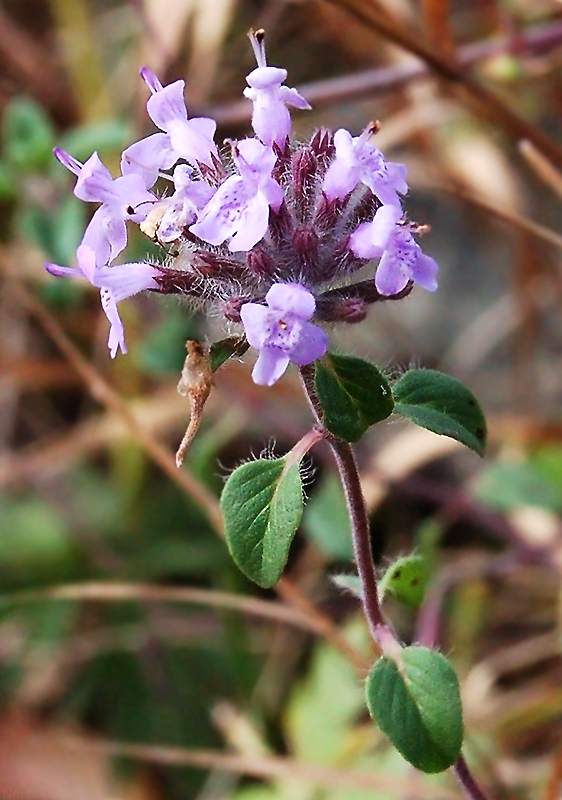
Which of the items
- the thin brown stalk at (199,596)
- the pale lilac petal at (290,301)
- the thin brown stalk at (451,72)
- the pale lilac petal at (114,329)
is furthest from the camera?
the thin brown stalk at (451,72)

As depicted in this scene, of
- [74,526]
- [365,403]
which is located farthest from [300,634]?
[365,403]

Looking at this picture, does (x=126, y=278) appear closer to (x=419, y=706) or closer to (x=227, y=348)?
(x=227, y=348)

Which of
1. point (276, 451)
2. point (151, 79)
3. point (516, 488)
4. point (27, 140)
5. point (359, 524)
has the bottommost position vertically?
point (359, 524)

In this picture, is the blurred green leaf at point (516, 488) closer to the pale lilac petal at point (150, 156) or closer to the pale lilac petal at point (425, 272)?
the pale lilac petal at point (425, 272)

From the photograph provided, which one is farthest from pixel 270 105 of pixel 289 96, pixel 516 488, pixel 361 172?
pixel 516 488

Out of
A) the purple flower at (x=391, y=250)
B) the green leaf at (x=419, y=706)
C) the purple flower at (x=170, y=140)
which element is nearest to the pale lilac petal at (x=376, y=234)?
the purple flower at (x=391, y=250)

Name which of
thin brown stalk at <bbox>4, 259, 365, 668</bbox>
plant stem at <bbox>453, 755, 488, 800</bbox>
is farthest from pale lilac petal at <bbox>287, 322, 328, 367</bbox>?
thin brown stalk at <bbox>4, 259, 365, 668</bbox>

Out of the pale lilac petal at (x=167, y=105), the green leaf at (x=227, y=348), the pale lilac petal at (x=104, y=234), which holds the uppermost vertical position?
the pale lilac petal at (x=167, y=105)
